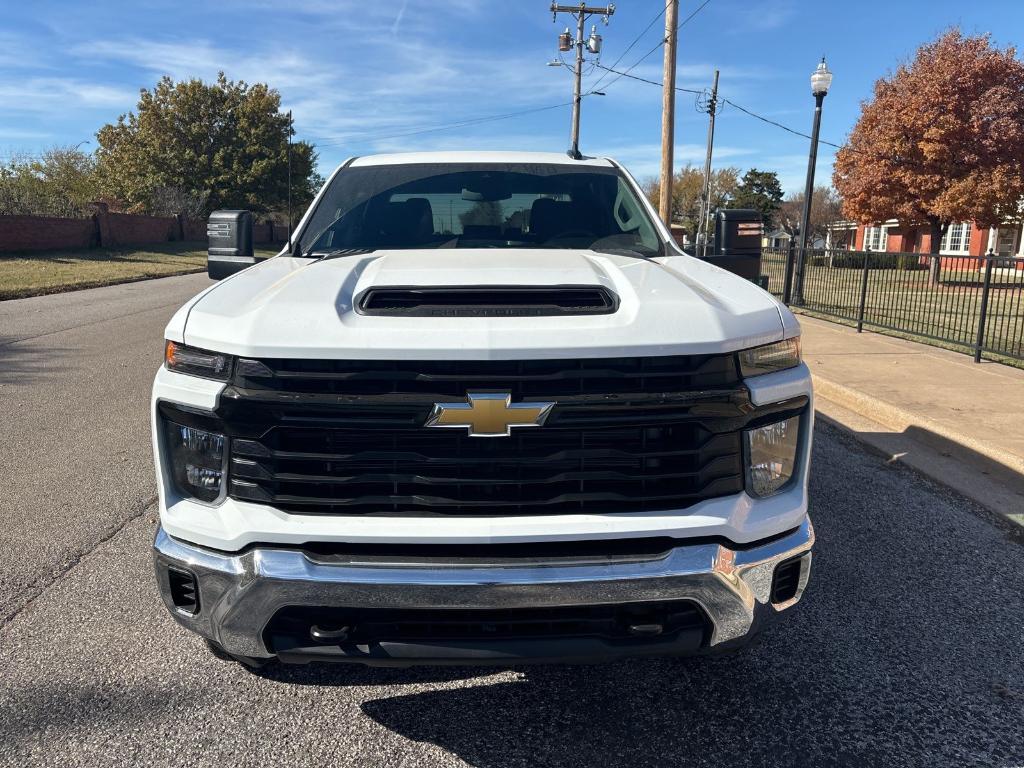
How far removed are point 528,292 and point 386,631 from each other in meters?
1.10

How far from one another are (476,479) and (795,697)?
1498 millimetres

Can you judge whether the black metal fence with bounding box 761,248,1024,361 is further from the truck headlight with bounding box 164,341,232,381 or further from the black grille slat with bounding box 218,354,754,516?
the truck headlight with bounding box 164,341,232,381

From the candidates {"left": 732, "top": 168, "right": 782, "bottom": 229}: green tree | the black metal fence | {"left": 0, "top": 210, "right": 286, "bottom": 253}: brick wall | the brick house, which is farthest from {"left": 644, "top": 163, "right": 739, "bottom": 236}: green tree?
the black metal fence

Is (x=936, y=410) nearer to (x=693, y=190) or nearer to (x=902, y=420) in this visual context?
(x=902, y=420)

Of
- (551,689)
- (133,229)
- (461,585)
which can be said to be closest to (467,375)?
(461,585)

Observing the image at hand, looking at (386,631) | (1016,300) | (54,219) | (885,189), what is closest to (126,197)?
(54,219)

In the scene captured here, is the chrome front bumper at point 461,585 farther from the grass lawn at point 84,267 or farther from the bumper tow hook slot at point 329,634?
the grass lawn at point 84,267

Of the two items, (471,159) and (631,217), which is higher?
(471,159)

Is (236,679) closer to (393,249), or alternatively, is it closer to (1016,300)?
(393,249)

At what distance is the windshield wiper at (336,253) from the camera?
11.1ft

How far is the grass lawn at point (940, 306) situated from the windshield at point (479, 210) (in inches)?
284

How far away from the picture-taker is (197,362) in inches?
90.9

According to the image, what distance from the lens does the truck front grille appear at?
217 centimetres

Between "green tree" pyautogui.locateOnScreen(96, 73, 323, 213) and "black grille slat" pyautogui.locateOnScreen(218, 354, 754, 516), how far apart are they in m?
46.7
